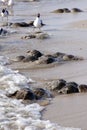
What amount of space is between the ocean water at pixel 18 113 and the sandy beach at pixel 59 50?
0.78ft

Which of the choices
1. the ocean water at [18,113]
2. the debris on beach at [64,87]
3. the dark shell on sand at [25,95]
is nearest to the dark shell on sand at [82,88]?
the debris on beach at [64,87]

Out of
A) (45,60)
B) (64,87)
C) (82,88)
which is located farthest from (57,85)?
(45,60)

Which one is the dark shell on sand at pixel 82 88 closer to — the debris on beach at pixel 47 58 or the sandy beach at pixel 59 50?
the sandy beach at pixel 59 50

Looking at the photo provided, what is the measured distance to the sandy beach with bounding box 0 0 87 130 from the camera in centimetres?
904

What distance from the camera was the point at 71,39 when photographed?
59.4 feet

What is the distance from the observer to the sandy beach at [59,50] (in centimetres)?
904

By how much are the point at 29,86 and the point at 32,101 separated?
1.28m

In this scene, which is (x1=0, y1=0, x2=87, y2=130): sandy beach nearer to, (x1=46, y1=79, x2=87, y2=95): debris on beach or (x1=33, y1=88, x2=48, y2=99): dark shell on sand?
(x1=46, y1=79, x2=87, y2=95): debris on beach

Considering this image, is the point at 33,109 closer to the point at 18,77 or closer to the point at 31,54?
the point at 18,77

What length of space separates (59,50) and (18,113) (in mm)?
7185

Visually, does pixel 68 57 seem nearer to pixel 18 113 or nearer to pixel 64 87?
pixel 64 87

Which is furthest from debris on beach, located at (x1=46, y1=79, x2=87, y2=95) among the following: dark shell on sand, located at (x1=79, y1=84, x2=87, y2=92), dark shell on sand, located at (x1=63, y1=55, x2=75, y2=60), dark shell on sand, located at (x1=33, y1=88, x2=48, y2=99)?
dark shell on sand, located at (x1=63, y1=55, x2=75, y2=60)

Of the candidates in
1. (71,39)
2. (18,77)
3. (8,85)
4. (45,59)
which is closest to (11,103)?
(8,85)

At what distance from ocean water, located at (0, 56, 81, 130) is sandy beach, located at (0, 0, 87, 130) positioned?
238 mm
